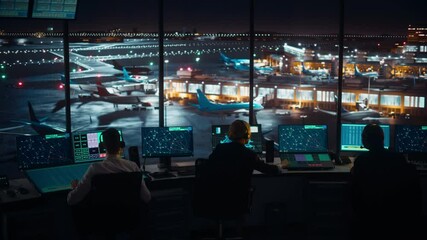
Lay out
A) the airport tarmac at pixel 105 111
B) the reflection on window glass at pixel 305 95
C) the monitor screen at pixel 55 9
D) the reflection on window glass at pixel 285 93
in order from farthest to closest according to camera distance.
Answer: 1. the reflection on window glass at pixel 285 93
2. the reflection on window glass at pixel 305 95
3. the airport tarmac at pixel 105 111
4. the monitor screen at pixel 55 9

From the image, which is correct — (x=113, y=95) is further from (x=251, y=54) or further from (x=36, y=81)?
(x=251, y=54)

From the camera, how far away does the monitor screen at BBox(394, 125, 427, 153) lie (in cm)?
452

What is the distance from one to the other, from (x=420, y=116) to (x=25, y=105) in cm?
3053

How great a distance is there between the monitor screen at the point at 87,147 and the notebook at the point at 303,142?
5.53 feet

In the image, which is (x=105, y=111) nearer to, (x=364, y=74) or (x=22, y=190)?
(x=364, y=74)

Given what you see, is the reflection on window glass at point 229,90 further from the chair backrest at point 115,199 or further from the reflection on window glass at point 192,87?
the chair backrest at point 115,199

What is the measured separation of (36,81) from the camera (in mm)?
39219

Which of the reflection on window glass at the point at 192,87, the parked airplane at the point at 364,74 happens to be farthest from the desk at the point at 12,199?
the parked airplane at the point at 364,74

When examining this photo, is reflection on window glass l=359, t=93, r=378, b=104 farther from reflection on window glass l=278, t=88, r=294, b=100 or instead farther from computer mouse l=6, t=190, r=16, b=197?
computer mouse l=6, t=190, r=16, b=197

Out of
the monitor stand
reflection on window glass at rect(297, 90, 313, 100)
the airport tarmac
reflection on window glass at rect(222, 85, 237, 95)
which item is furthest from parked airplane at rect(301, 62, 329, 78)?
the monitor stand

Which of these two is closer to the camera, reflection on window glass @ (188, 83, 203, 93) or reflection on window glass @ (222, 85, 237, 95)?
reflection on window glass @ (222, 85, 237, 95)

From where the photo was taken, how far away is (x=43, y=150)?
3881 millimetres

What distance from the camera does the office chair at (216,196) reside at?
3.21 metres

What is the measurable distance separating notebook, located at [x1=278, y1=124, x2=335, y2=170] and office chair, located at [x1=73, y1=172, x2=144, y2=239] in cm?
196
